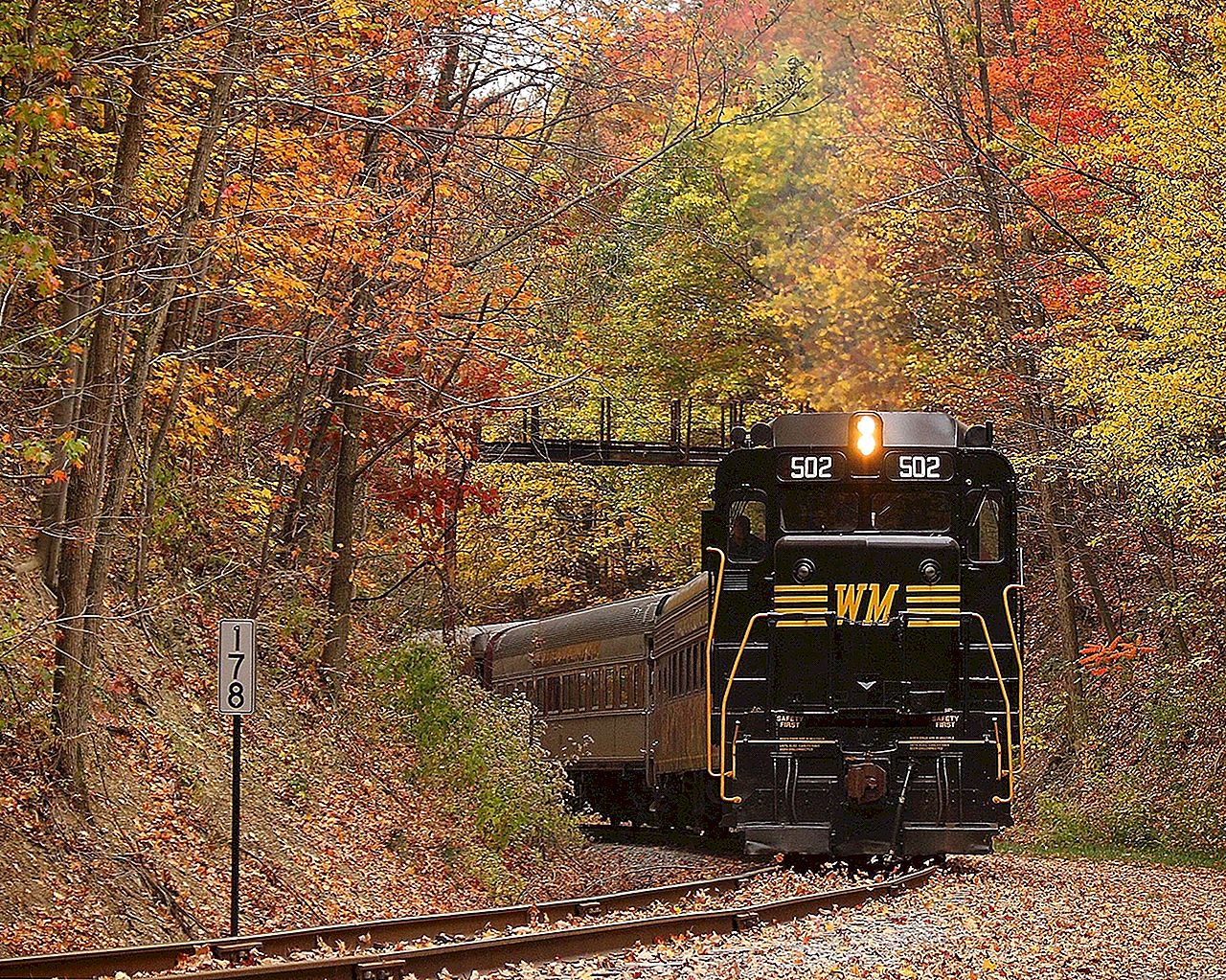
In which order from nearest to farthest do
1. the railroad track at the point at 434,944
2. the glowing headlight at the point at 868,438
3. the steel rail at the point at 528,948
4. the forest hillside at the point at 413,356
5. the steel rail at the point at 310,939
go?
the steel rail at the point at 528,948 < the railroad track at the point at 434,944 < the steel rail at the point at 310,939 < the forest hillside at the point at 413,356 < the glowing headlight at the point at 868,438

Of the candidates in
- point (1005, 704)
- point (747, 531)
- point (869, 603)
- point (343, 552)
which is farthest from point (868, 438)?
point (343, 552)

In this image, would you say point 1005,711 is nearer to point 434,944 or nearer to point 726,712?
point 726,712

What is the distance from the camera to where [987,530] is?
18.0 m

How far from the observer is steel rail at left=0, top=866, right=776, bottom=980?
421 inches

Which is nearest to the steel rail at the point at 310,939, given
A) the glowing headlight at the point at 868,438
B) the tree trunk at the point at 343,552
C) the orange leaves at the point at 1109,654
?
the glowing headlight at the point at 868,438

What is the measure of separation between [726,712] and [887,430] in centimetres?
322

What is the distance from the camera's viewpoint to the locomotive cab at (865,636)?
679 inches

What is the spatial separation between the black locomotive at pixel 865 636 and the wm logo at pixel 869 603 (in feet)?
0.06

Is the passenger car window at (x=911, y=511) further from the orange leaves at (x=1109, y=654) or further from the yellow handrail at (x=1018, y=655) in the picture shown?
the orange leaves at (x=1109, y=654)

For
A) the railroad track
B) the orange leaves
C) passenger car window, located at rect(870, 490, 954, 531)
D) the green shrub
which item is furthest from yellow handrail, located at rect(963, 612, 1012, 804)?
the orange leaves

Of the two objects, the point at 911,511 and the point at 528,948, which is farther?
the point at 911,511

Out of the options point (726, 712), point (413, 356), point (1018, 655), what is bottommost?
point (726, 712)

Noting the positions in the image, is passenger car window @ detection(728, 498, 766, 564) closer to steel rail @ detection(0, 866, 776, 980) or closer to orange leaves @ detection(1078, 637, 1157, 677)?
steel rail @ detection(0, 866, 776, 980)

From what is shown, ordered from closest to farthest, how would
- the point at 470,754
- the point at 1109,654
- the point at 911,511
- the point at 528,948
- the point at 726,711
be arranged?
the point at 528,948, the point at 726,711, the point at 911,511, the point at 470,754, the point at 1109,654
